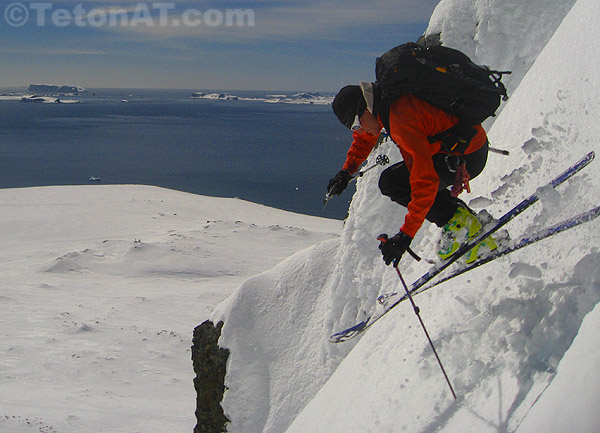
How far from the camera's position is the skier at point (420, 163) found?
339 cm

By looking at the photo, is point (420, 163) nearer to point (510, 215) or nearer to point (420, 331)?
point (510, 215)

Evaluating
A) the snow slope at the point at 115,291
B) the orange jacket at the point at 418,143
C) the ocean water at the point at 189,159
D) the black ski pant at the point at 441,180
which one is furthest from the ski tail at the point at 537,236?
the ocean water at the point at 189,159

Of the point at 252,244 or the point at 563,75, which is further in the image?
the point at 252,244

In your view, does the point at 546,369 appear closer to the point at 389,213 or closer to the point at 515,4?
the point at 389,213

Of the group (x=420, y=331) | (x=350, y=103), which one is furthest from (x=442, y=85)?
(x=420, y=331)

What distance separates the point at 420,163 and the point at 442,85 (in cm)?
60

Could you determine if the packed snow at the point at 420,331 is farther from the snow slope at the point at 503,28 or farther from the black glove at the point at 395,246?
the black glove at the point at 395,246

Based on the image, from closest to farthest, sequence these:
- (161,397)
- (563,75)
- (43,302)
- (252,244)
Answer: (563,75)
(161,397)
(43,302)
(252,244)

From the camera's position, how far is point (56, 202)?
48906 mm

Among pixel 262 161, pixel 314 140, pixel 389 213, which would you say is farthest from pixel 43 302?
pixel 314 140

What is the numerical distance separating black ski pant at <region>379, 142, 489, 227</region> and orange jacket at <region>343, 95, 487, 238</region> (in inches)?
5.5

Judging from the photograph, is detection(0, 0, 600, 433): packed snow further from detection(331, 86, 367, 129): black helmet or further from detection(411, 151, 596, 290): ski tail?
detection(331, 86, 367, 129): black helmet

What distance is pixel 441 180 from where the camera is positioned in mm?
3916

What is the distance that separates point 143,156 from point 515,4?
102807mm
